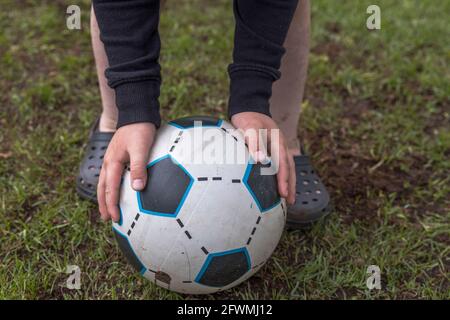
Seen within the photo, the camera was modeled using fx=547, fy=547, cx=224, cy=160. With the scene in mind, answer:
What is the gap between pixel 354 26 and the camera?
3.57 meters

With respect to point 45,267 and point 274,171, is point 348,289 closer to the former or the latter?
point 274,171

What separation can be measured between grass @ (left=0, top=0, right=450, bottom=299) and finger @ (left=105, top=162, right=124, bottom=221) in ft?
1.33

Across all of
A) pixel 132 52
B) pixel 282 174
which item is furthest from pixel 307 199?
pixel 132 52

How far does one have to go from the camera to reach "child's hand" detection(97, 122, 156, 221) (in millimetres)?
1669

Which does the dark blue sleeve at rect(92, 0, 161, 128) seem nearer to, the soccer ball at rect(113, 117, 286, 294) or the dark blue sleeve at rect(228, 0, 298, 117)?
the soccer ball at rect(113, 117, 286, 294)

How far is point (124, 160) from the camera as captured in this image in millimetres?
1727

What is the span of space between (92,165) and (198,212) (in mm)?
866

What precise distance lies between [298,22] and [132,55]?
0.75m

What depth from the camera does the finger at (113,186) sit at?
1.70 metres

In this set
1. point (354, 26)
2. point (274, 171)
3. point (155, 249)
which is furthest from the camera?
point (354, 26)

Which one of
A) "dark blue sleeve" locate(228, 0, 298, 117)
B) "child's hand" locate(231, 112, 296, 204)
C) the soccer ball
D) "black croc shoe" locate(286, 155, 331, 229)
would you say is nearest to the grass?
"black croc shoe" locate(286, 155, 331, 229)

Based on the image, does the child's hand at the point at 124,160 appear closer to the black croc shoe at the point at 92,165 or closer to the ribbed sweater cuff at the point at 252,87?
the ribbed sweater cuff at the point at 252,87

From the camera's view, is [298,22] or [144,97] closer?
[144,97]

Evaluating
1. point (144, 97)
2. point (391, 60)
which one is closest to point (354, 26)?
point (391, 60)
